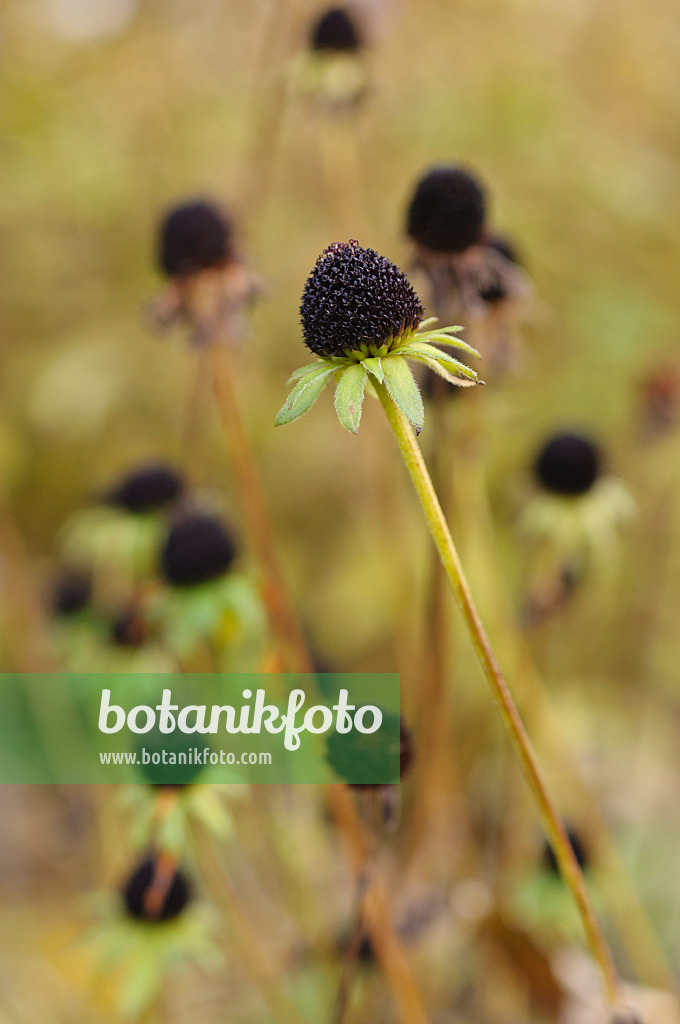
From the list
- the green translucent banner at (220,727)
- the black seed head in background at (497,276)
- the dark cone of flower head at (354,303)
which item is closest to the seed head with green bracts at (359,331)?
the dark cone of flower head at (354,303)

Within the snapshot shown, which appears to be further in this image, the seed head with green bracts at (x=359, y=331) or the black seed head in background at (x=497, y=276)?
the black seed head in background at (x=497, y=276)

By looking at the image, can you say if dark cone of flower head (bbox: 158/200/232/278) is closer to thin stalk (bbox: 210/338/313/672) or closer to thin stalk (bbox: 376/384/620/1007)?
thin stalk (bbox: 210/338/313/672)

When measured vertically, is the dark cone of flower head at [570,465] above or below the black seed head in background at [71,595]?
above

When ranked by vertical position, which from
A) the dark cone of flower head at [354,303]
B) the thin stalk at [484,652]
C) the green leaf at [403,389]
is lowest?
the thin stalk at [484,652]

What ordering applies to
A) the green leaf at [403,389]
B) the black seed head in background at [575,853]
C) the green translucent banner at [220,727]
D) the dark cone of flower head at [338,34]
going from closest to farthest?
1. the green leaf at [403,389]
2. the green translucent banner at [220,727]
3. the black seed head in background at [575,853]
4. the dark cone of flower head at [338,34]

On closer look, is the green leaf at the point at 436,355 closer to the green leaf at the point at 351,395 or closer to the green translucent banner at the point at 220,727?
the green leaf at the point at 351,395
